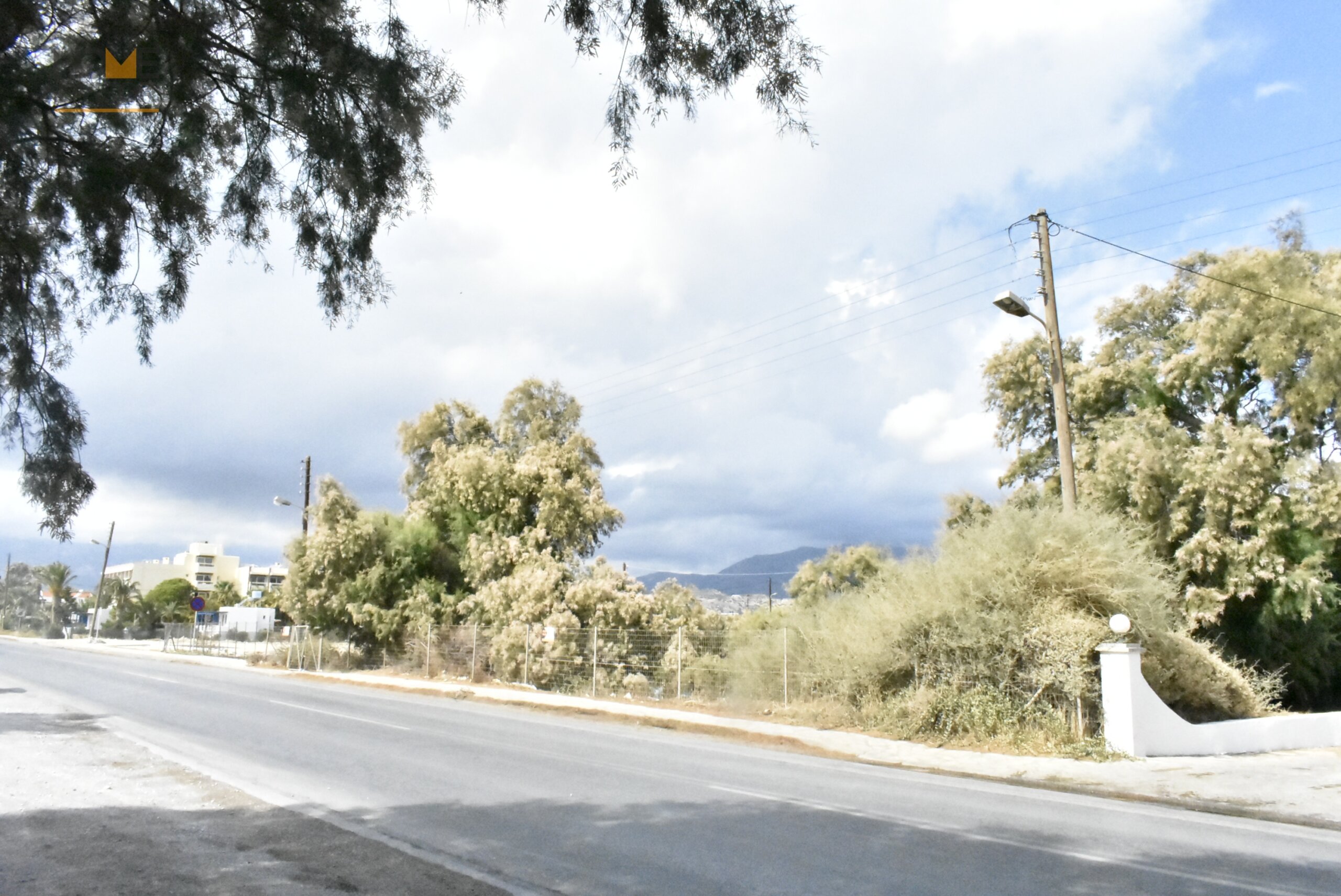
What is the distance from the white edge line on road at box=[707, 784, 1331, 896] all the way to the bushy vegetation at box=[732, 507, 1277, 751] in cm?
632

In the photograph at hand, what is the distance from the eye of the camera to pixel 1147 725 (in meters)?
14.2

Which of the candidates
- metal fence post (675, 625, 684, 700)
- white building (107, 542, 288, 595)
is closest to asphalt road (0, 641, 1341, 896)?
metal fence post (675, 625, 684, 700)

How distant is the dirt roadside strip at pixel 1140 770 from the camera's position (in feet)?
35.6

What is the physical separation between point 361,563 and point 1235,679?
26654 millimetres

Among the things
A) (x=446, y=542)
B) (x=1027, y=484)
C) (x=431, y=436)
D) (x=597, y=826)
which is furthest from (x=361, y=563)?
(x=597, y=826)

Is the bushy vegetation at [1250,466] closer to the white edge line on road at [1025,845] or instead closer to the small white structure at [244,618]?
the white edge line on road at [1025,845]

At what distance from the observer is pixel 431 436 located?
134ft

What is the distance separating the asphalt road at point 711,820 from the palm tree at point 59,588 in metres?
95.4

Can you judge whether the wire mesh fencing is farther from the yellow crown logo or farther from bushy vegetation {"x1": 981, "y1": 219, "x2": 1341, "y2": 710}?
the yellow crown logo

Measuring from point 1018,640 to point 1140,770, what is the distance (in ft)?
9.46

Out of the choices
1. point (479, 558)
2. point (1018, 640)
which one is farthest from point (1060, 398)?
point (479, 558)

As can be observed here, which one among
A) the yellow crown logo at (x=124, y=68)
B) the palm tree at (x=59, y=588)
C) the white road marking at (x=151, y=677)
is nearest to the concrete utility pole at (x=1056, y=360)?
the yellow crown logo at (x=124, y=68)

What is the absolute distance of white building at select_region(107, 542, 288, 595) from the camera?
13875 cm

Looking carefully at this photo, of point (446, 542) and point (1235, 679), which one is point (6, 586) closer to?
point (446, 542)
